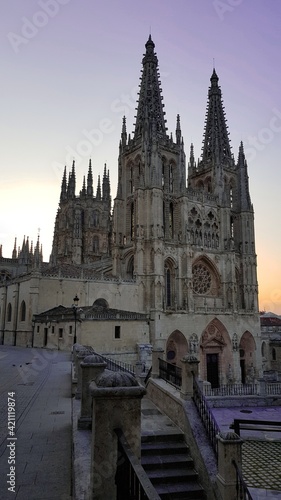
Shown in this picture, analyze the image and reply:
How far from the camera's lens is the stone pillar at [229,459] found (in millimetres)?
5254

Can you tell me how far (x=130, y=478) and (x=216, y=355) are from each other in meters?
41.8

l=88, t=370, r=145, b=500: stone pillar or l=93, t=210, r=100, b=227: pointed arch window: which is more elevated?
l=93, t=210, r=100, b=227: pointed arch window

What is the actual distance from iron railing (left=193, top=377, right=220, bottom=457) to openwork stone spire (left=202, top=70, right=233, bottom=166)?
46175mm

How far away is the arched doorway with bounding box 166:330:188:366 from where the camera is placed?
39.8 meters

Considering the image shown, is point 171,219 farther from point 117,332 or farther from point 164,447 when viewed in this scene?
point 164,447

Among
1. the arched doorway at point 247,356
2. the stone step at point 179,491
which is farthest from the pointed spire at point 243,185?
the stone step at point 179,491

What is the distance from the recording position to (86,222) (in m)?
61.9

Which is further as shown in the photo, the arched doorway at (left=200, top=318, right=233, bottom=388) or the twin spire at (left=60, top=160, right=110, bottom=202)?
the twin spire at (left=60, top=160, right=110, bottom=202)

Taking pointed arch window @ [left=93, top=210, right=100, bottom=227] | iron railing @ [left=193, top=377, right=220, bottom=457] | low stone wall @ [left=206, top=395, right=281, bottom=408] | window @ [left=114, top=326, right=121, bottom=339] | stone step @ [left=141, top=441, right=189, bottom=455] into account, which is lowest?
low stone wall @ [left=206, top=395, right=281, bottom=408]

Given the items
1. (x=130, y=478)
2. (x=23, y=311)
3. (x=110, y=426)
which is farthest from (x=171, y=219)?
(x=130, y=478)

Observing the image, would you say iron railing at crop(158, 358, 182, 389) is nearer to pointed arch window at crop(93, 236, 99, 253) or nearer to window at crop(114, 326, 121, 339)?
window at crop(114, 326, 121, 339)

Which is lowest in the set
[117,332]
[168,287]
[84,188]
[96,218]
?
[117,332]

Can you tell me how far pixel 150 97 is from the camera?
4666cm

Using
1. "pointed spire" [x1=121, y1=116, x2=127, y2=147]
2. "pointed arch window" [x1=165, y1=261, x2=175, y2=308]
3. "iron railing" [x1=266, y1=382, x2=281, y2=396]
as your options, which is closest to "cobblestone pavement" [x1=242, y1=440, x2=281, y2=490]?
"iron railing" [x1=266, y1=382, x2=281, y2=396]
